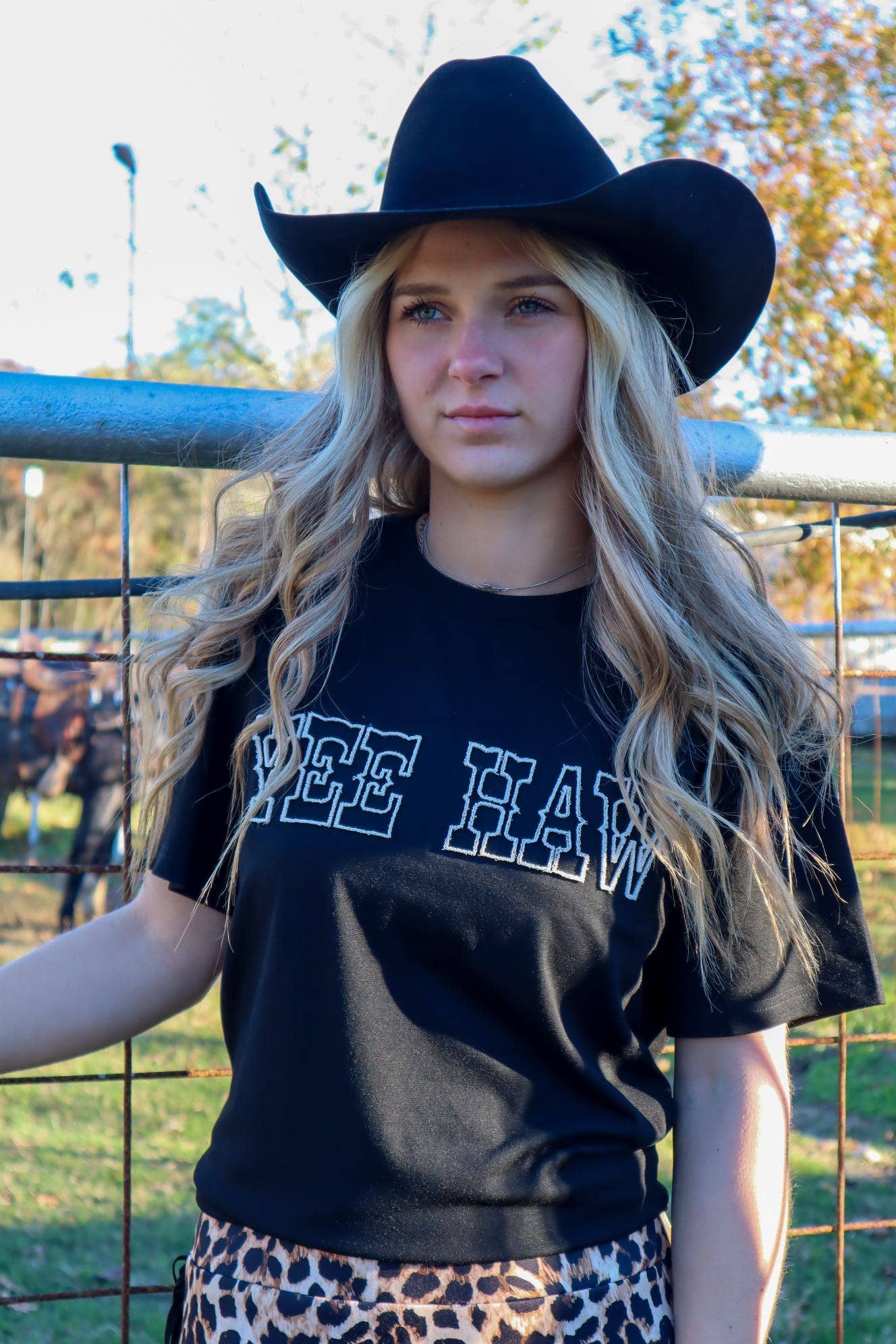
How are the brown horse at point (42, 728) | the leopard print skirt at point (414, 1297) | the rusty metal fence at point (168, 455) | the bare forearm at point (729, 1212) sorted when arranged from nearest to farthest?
the leopard print skirt at point (414, 1297) < the bare forearm at point (729, 1212) < the rusty metal fence at point (168, 455) < the brown horse at point (42, 728)

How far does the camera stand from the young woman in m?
1.37

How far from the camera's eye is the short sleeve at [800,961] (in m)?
1.49

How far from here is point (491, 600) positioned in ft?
5.20

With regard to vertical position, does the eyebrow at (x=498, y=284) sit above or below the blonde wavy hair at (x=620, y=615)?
above

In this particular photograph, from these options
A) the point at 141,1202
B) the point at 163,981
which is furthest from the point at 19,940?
the point at 163,981

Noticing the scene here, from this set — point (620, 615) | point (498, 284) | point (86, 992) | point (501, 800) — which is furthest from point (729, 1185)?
point (498, 284)

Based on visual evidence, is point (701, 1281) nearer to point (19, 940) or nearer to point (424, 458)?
point (424, 458)

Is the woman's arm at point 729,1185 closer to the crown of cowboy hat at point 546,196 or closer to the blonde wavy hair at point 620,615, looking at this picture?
the blonde wavy hair at point 620,615

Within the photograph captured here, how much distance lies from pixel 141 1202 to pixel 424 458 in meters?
3.32

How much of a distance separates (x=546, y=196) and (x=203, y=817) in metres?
0.90

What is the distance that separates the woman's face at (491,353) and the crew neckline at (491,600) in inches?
5.3

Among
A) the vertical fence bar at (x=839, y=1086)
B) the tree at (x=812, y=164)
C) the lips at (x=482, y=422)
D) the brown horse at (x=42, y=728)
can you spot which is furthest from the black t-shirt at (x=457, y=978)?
the brown horse at (x=42, y=728)

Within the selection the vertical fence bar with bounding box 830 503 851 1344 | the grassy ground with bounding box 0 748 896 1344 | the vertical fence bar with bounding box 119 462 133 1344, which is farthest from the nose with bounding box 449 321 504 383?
the grassy ground with bounding box 0 748 896 1344

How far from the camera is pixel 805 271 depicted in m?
6.43
